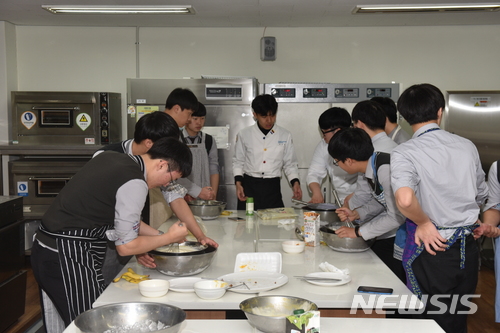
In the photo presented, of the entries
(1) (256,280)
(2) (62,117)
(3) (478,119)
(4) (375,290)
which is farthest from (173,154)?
(3) (478,119)

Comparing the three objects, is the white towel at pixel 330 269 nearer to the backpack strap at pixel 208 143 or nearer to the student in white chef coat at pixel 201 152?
the student in white chef coat at pixel 201 152

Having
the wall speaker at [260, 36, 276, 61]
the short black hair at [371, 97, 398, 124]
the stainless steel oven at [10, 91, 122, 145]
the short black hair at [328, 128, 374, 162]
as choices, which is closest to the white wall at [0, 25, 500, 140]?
the wall speaker at [260, 36, 276, 61]

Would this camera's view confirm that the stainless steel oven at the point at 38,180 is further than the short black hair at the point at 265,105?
Yes

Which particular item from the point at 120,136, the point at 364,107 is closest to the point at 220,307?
the point at 364,107

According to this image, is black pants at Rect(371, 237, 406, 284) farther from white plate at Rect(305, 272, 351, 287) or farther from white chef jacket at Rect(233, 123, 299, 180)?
white chef jacket at Rect(233, 123, 299, 180)

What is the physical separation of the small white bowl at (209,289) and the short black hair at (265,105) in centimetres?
263

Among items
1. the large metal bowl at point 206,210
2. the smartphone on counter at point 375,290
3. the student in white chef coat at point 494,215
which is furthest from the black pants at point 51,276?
the student in white chef coat at point 494,215

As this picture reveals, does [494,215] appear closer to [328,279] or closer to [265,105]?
[328,279]

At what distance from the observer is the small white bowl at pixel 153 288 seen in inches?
79.3

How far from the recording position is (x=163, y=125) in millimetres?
2553

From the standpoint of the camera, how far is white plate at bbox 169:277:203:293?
2.07 metres

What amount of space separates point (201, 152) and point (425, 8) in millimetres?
2490

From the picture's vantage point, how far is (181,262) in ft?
7.32

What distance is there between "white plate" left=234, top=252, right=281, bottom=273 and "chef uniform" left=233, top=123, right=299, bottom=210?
2.11m
